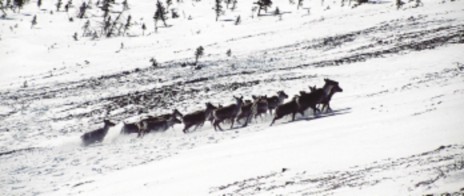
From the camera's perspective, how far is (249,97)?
2658cm

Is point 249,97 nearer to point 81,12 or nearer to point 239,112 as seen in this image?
point 239,112

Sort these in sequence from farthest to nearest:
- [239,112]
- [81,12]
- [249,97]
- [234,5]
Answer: [234,5] < [81,12] < [249,97] < [239,112]

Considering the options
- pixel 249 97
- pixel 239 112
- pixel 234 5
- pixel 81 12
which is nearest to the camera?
pixel 239 112

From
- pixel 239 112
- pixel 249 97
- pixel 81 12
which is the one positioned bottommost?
pixel 249 97

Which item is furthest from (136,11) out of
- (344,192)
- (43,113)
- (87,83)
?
(344,192)

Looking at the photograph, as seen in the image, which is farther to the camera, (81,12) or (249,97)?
(81,12)

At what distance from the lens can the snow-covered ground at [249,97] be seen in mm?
9078

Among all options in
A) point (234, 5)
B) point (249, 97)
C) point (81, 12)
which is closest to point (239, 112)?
point (249, 97)

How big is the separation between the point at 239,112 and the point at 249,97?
5893 mm

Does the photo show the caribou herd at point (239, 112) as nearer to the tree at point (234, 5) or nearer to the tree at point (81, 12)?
the tree at point (234, 5)

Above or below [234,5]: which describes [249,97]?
below

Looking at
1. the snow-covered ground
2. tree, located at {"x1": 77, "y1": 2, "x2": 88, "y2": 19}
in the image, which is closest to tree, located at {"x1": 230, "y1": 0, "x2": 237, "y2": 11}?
the snow-covered ground

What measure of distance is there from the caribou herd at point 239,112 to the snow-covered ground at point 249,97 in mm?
483

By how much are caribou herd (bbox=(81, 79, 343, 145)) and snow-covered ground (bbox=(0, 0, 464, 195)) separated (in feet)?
1.59
